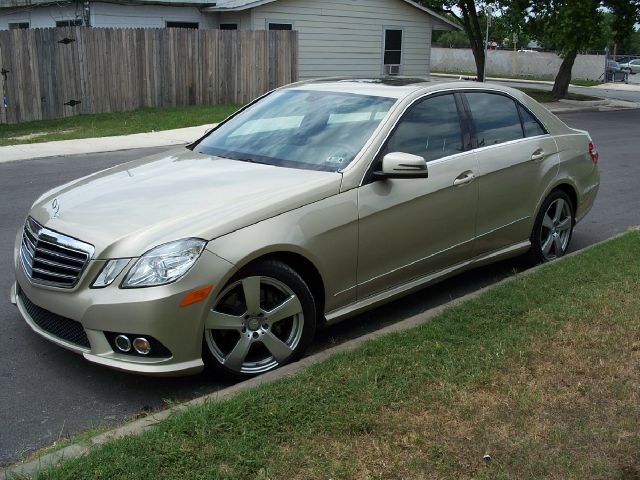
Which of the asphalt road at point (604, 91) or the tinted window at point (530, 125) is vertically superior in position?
the tinted window at point (530, 125)

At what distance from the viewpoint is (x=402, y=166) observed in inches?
186

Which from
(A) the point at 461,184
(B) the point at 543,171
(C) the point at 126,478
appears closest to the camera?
(C) the point at 126,478

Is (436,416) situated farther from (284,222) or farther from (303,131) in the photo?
(303,131)

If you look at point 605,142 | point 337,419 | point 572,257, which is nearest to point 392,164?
point 337,419

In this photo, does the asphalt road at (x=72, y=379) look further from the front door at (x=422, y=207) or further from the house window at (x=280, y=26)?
the house window at (x=280, y=26)

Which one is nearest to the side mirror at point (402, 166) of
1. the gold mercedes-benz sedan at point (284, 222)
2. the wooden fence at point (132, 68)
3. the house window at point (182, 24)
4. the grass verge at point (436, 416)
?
the gold mercedes-benz sedan at point (284, 222)

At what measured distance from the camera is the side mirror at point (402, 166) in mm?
4723

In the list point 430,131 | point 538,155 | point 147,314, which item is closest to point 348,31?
point 538,155

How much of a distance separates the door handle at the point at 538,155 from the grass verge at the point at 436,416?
5.75 feet

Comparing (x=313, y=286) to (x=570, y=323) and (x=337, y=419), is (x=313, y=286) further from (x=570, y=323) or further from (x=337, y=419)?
(x=570, y=323)

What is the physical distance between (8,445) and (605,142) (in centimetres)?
1488

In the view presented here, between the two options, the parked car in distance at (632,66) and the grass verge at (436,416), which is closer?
the grass verge at (436,416)

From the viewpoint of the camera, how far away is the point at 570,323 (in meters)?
4.70

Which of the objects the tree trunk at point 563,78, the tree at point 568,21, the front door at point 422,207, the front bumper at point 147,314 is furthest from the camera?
the tree trunk at point 563,78
